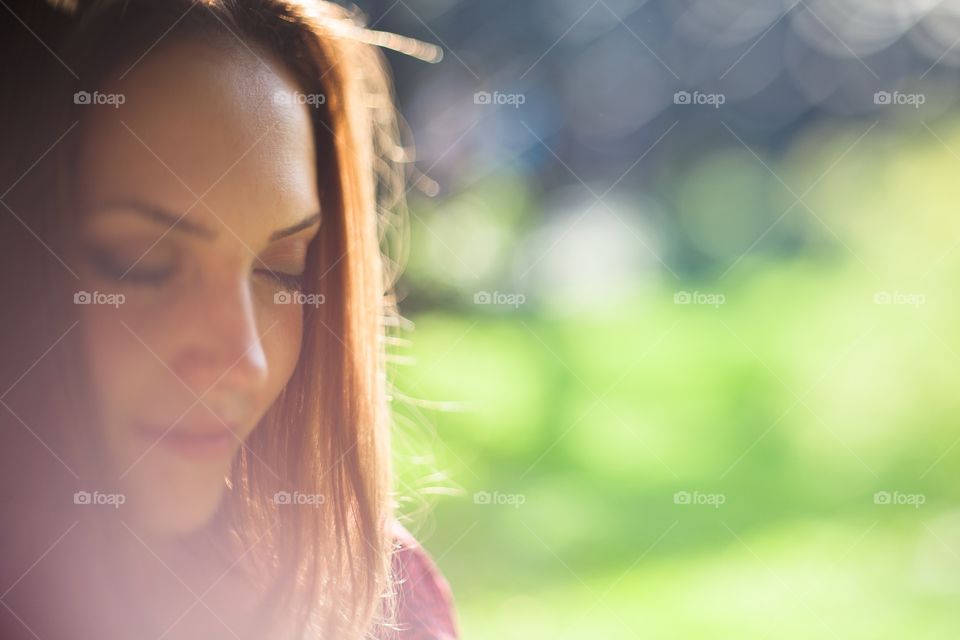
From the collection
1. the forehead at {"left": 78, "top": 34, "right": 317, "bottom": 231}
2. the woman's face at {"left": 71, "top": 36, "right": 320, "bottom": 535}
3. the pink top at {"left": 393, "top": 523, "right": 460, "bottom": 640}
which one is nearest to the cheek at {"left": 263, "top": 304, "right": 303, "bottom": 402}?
the woman's face at {"left": 71, "top": 36, "right": 320, "bottom": 535}

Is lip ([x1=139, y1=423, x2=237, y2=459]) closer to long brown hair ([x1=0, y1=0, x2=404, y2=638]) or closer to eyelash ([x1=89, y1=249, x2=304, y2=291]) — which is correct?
long brown hair ([x1=0, y1=0, x2=404, y2=638])

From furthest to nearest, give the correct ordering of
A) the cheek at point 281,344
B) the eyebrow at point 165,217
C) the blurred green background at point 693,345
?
the blurred green background at point 693,345, the cheek at point 281,344, the eyebrow at point 165,217

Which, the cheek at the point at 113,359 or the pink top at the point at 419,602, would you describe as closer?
the cheek at the point at 113,359

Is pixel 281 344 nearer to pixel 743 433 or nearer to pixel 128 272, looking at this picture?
pixel 128 272

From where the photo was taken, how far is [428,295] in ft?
5.63

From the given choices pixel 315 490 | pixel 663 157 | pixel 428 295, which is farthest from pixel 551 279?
pixel 315 490

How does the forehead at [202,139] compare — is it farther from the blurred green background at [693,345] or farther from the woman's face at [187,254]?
the blurred green background at [693,345]

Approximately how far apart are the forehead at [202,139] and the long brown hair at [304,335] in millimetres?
26

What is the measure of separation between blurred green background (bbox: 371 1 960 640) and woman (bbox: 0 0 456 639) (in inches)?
9.5

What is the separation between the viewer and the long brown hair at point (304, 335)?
114 cm

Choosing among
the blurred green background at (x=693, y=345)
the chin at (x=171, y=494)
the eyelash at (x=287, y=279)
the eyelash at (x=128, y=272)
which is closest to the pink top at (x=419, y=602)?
the blurred green background at (x=693, y=345)

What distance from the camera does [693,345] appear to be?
5.87 ft

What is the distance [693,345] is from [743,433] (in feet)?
0.70

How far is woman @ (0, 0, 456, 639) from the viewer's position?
1142mm
